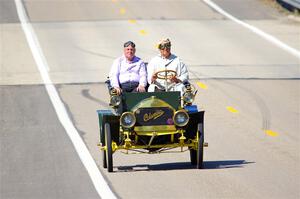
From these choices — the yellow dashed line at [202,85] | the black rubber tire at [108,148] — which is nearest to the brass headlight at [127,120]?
the black rubber tire at [108,148]

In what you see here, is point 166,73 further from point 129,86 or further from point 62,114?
point 62,114

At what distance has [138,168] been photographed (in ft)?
49.4

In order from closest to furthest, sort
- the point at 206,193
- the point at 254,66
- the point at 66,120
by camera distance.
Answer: the point at 206,193 → the point at 66,120 → the point at 254,66

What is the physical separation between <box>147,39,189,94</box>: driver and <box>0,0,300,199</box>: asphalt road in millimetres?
1278

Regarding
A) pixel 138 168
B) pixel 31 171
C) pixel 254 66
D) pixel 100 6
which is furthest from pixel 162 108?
pixel 100 6

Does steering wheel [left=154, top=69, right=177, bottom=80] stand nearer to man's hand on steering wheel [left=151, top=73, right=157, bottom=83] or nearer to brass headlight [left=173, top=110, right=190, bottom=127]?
man's hand on steering wheel [left=151, top=73, right=157, bottom=83]

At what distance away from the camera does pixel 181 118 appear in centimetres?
1435

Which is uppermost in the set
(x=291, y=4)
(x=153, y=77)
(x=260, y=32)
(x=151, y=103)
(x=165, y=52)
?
(x=291, y=4)

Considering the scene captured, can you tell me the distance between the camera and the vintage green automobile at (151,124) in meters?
14.4

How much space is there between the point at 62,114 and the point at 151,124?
21.8 ft

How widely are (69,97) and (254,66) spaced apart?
6641 mm

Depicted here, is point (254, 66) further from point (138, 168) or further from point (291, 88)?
point (138, 168)

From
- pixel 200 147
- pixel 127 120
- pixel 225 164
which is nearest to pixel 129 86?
pixel 127 120

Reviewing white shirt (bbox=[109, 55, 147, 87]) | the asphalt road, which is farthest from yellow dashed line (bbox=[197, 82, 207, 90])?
white shirt (bbox=[109, 55, 147, 87])
